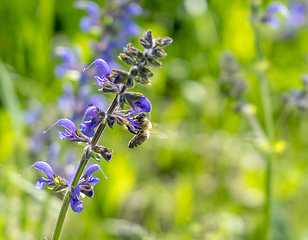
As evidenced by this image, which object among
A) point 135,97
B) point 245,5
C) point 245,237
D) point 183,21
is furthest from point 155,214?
point 245,5

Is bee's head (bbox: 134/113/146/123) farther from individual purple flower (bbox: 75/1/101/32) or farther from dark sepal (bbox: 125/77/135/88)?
individual purple flower (bbox: 75/1/101/32)

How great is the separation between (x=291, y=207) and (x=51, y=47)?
416 centimetres

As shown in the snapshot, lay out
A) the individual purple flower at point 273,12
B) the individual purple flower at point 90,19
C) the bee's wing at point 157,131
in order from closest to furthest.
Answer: the bee's wing at point 157,131 < the individual purple flower at point 273,12 < the individual purple flower at point 90,19

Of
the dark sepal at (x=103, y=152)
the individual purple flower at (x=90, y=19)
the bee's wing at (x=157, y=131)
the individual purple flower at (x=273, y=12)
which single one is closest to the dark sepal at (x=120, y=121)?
the dark sepal at (x=103, y=152)

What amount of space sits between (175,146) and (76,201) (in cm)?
324

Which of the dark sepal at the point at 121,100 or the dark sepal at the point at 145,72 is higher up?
the dark sepal at the point at 145,72

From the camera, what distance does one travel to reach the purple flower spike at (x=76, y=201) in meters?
1.37

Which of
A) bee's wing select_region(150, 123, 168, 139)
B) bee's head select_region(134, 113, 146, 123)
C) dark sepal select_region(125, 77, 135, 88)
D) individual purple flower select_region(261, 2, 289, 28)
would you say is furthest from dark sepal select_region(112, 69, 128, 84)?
individual purple flower select_region(261, 2, 289, 28)

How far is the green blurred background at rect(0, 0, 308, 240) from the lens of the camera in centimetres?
319

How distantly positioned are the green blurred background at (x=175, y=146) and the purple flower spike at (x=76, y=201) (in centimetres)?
99

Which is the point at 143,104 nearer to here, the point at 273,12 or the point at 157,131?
the point at 157,131

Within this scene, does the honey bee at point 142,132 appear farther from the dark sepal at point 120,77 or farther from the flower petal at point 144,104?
the dark sepal at point 120,77

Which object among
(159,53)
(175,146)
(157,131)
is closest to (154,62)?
(159,53)

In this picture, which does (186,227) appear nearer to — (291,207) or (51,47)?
(291,207)
